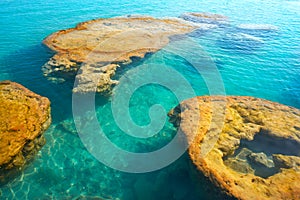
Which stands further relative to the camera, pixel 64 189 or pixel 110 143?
pixel 110 143

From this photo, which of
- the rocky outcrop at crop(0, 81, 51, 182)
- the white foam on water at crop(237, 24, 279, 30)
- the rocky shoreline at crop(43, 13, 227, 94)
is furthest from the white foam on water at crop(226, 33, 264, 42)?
the rocky outcrop at crop(0, 81, 51, 182)

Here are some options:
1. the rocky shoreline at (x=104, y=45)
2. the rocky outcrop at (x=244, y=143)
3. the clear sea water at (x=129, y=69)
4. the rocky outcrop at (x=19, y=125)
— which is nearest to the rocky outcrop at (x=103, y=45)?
the rocky shoreline at (x=104, y=45)

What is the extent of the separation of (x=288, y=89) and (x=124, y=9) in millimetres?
22562

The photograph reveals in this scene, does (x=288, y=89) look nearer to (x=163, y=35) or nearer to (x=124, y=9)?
(x=163, y=35)

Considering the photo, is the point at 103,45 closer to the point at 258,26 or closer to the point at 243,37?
the point at 243,37

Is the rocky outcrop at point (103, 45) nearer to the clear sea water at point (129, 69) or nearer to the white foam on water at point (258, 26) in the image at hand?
the clear sea water at point (129, 69)

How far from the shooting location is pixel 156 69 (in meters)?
17.2

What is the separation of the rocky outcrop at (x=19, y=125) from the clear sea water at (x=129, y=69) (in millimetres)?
748

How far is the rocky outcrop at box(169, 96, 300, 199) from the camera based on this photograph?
803 cm

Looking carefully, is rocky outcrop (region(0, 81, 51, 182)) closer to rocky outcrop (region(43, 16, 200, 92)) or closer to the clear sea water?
the clear sea water

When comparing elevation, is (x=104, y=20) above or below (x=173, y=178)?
above

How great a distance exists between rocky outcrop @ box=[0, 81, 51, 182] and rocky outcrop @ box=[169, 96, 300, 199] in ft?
20.4

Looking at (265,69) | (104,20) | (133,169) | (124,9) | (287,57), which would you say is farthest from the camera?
(124,9)

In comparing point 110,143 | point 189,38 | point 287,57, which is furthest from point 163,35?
point 110,143
